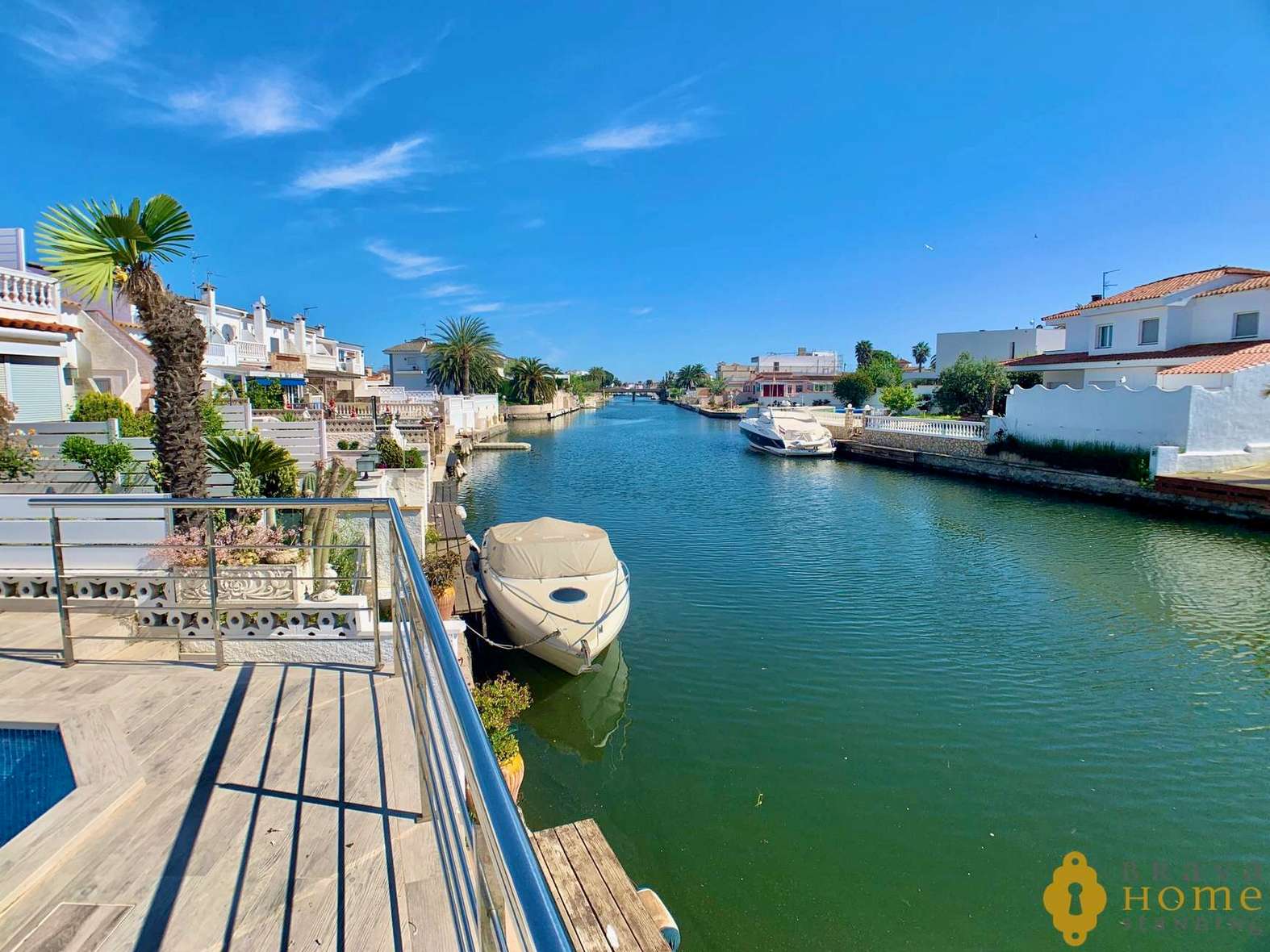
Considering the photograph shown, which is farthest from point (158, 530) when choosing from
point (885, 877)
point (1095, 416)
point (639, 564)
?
point (1095, 416)

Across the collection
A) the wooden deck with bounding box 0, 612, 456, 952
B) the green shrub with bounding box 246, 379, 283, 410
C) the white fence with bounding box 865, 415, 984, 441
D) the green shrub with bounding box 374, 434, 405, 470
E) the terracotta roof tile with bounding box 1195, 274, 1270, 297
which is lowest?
the wooden deck with bounding box 0, 612, 456, 952

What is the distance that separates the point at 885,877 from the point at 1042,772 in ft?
9.06

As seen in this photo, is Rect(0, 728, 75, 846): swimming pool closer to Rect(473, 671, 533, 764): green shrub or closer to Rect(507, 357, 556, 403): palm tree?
Rect(473, 671, 533, 764): green shrub

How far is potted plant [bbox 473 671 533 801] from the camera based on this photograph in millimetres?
6469

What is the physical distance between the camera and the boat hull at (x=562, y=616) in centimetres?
958

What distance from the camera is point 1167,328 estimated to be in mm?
31031

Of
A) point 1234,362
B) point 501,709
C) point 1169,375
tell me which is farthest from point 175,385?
point 1234,362

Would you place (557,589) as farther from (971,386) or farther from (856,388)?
(856,388)

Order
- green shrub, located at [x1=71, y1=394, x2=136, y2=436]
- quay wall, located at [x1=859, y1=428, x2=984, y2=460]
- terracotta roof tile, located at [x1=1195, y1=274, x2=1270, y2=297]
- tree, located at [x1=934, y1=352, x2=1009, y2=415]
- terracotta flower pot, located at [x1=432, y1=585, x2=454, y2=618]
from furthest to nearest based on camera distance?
1. tree, located at [x1=934, y1=352, x2=1009, y2=415]
2. quay wall, located at [x1=859, y1=428, x2=984, y2=460]
3. terracotta roof tile, located at [x1=1195, y1=274, x2=1270, y2=297]
4. green shrub, located at [x1=71, y1=394, x2=136, y2=436]
5. terracotta flower pot, located at [x1=432, y1=585, x2=454, y2=618]

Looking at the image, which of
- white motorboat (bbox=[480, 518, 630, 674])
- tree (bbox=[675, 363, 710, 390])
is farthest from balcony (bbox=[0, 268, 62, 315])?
tree (bbox=[675, 363, 710, 390])

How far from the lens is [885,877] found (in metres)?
6.14

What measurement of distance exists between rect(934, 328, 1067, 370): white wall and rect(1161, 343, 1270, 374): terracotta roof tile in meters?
34.0

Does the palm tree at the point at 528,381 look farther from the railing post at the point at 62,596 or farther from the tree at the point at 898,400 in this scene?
the railing post at the point at 62,596

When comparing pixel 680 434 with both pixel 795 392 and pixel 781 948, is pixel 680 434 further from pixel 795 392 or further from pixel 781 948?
pixel 781 948
